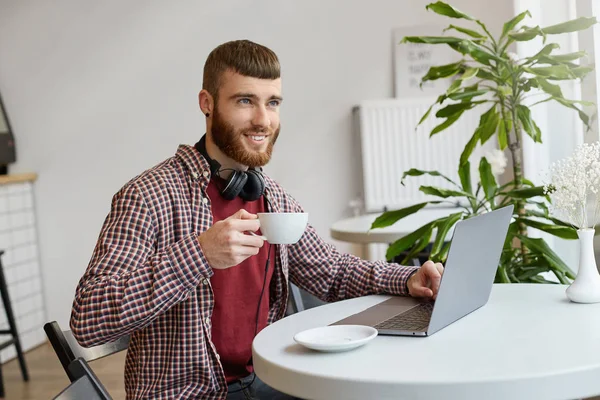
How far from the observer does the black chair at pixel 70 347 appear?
1.48m

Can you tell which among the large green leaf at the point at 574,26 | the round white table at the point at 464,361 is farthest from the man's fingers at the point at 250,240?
the large green leaf at the point at 574,26

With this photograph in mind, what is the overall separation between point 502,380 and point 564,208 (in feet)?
2.09

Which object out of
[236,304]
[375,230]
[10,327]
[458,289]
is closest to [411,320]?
[458,289]

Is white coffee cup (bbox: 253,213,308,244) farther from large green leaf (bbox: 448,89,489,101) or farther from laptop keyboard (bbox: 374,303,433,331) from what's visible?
large green leaf (bbox: 448,89,489,101)

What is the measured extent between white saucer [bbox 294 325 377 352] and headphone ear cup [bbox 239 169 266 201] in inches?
22.1

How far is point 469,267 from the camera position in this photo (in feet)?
4.69

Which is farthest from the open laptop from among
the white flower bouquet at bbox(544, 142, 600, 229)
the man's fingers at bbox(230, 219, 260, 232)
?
the man's fingers at bbox(230, 219, 260, 232)

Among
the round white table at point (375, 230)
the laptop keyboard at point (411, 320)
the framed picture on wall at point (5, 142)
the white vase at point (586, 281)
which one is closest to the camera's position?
the laptop keyboard at point (411, 320)

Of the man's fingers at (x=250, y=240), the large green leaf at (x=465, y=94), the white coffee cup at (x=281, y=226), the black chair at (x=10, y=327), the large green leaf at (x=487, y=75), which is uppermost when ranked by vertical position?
the large green leaf at (x=487, y=75)

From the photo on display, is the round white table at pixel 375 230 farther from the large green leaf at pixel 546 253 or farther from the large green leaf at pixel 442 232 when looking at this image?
the large green leaf at pixel 546 253

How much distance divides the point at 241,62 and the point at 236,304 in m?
0.55

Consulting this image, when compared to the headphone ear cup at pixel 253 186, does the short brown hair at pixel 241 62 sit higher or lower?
higher

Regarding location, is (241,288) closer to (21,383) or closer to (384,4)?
(21,383)

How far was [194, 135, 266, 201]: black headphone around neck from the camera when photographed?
6.05 feet
